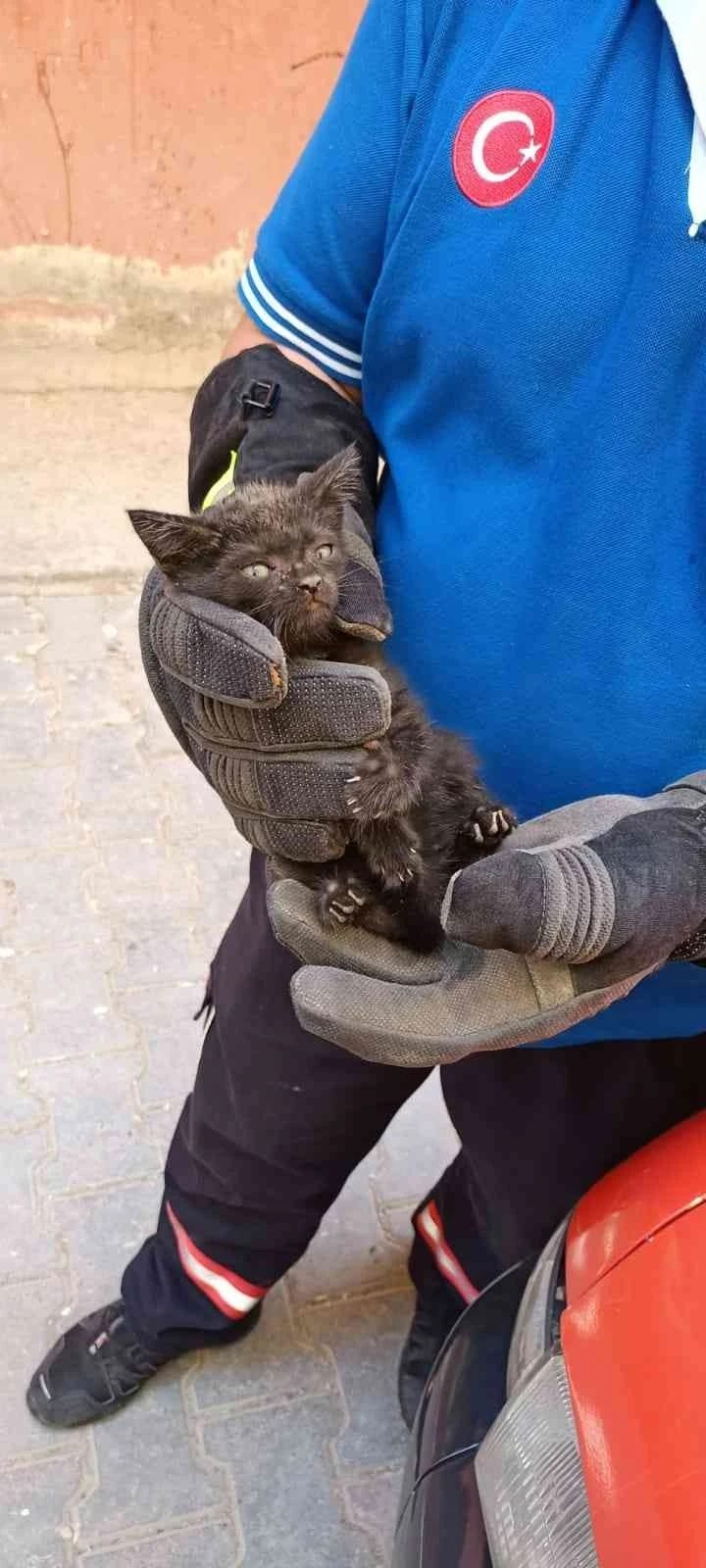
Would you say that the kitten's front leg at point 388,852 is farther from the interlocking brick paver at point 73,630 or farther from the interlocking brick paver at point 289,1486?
the interlocking brick paver at point 73,630

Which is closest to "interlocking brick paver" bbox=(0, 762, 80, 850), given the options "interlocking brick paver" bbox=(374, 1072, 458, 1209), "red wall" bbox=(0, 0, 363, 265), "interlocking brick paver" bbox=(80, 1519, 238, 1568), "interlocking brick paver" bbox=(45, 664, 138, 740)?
"interlocking brick paver" bbox=(45, 664, 138, 740)

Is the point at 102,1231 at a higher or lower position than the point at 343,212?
lower

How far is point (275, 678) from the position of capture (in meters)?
1.53

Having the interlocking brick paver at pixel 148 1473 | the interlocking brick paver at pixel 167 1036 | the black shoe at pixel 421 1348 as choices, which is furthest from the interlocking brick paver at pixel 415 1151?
the interlocking brick paver at pixel 148 1473

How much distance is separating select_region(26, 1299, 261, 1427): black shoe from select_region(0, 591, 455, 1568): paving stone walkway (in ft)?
0.18

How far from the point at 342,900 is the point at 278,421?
2.43 feet

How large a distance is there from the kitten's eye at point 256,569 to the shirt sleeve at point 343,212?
325mm

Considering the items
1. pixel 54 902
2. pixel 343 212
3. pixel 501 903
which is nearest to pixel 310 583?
pixel 343 212

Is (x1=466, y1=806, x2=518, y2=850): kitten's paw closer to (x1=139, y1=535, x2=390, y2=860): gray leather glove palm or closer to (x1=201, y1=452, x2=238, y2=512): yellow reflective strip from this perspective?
(x1=139, y1=535, x2=390, y2=860): gray leather glove palm

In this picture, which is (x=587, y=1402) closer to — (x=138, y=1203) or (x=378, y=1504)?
(x=378, y=1504)

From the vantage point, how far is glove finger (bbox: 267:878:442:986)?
1.71 m

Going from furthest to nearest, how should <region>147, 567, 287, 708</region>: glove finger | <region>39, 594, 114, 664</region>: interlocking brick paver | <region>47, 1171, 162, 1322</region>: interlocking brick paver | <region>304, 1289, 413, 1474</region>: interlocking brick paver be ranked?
<region>39, 594, 114, 664</region>: interlocking brick paver
<region>47, 1171, 162, 1322</region>: interlocking brick paver
<region>304, 1289, 413, 1474</region>: interlocking brick paver
<region>147, 567, 287, 708</region>: glove finger

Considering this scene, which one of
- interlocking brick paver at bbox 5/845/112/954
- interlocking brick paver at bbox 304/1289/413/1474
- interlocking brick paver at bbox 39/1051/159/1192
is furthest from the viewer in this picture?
interlocking brick paver at bbox 5/845/112/954

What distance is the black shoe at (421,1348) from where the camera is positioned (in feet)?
9.04
